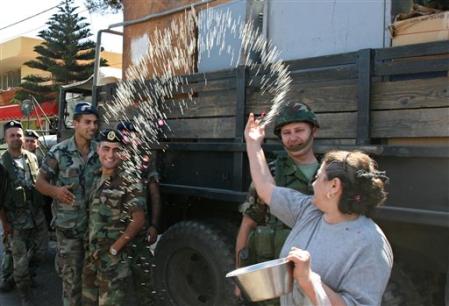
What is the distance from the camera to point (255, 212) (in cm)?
290

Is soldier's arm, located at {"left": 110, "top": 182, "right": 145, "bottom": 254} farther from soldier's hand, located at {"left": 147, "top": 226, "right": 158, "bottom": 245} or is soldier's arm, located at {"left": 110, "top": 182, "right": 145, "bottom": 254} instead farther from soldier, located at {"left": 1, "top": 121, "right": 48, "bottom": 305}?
soldier, located at {"left": 1, "top": 121, "right": 48, "bottom": 305}

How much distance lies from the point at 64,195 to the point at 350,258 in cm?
269

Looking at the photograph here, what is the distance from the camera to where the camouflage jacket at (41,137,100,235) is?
397 centimetres

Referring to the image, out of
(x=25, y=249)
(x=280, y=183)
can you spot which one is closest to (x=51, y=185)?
(x=25, y=249)

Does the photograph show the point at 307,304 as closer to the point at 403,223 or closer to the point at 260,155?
the point at 260,155

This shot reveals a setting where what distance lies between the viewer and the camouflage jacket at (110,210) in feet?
11.7

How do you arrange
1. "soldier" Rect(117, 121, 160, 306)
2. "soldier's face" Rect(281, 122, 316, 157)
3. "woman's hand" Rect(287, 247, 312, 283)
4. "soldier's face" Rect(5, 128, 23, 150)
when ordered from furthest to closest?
1. "soldier's face" Rect(5, 128, 23, 150)
2. "soldier" Rect(117, 121, 160, 306)
3. "soldier's face" Rect(281, 122, 316, 157)
4. "woman's hand" Rect(287, 247, 312, 283)

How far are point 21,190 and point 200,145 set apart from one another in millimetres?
2334

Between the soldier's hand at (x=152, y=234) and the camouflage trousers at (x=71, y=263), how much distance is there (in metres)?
0.50

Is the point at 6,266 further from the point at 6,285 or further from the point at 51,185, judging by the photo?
the point at 51,185

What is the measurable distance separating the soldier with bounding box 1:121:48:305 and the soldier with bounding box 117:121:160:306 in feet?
4.85

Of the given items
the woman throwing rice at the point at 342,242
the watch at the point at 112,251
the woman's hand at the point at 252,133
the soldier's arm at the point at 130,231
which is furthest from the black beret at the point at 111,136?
the woman throwing rice at the point at 342,242

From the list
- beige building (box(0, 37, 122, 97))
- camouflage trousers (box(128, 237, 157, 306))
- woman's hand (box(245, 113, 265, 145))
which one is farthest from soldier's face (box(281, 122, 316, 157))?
beige building (box(0, 37, 122, 97))

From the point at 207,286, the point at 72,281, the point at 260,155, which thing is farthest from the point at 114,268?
the point at 260,155
